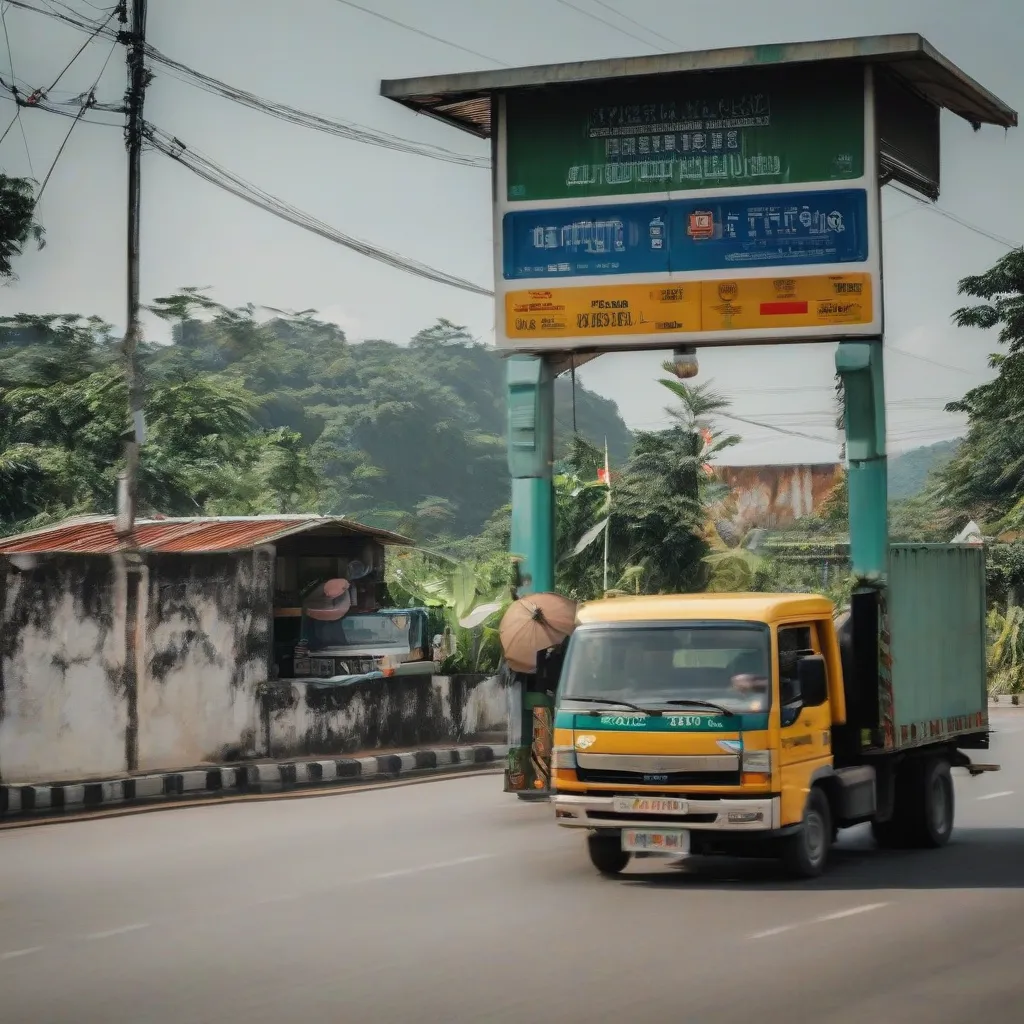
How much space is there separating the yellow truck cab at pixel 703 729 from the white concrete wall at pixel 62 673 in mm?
6961

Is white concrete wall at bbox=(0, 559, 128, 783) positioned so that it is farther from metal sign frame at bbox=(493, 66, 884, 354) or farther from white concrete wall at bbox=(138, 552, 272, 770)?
metal sign frame at bbox=(493, 66, 884, 354)

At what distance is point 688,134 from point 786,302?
6.40 ft

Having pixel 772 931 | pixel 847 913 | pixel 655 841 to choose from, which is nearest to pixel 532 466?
pixel 655 841

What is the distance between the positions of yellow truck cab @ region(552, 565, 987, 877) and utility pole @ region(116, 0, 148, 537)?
9.36 meters

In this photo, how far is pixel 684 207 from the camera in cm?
1658

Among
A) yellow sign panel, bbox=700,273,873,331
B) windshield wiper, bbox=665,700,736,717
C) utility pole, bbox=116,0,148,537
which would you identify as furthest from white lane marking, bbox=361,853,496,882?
utility pole, bbox=116,0,148,537

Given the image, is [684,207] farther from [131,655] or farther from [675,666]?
[131,655]

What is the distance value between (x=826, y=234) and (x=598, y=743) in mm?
6982

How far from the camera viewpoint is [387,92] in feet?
58.3

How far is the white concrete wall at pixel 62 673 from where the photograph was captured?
1664 cm

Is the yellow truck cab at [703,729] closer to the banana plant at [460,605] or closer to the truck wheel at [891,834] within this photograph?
the truck wheel at [891,834]

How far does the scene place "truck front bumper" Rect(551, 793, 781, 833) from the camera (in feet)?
35.3

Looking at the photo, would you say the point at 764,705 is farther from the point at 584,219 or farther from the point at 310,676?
the point at 310,676

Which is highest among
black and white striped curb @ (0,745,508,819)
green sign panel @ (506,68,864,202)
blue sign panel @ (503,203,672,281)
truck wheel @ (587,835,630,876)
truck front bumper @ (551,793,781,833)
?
green sign panel @ (506,68,864,202)
